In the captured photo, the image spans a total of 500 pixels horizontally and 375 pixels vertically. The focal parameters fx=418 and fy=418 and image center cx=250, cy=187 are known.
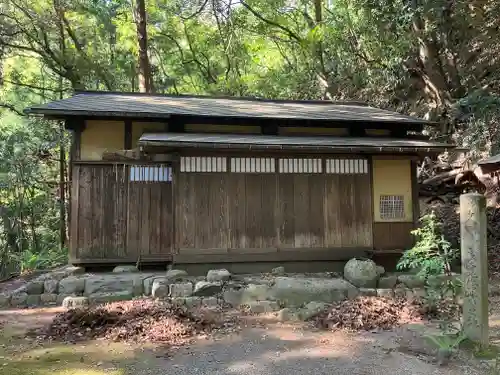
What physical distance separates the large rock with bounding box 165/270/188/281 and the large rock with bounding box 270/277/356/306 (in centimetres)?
193

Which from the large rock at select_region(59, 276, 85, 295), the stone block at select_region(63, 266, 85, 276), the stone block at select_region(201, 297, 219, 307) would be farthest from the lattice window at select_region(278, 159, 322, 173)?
the stone block at select_region(63, 266, 85, 276)

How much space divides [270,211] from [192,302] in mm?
2772

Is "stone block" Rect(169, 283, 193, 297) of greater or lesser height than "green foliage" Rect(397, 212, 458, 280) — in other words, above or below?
below

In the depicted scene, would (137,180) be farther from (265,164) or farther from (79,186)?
(265,164)

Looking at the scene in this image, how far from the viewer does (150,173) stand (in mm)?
9500

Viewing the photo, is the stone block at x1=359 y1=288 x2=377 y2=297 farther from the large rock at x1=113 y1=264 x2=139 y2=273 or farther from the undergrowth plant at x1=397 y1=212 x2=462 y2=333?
the large rock at x1=113 y1=264 x2=139 y2=273

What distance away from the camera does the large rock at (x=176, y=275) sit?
27.4 ft

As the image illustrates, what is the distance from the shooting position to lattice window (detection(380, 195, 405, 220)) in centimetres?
993

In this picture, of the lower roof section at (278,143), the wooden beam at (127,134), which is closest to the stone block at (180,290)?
the lower roof section at (278,143)

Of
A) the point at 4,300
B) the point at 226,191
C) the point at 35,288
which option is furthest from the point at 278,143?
the point at 4,300

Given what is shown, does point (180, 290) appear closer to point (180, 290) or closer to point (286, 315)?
point (180, 290)

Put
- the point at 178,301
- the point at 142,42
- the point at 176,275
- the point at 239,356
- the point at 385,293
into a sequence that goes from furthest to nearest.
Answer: the point at 142,42 → the point at 176,275 → the point at 385,293 → the point at 178,301 → the point at 239,356

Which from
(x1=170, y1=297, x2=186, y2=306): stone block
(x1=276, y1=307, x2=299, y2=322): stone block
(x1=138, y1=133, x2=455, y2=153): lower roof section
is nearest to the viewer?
(x1=276, y1=307, x2=299, y2=322): stone block

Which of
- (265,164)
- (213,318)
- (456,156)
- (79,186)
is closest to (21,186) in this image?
(79,186)
